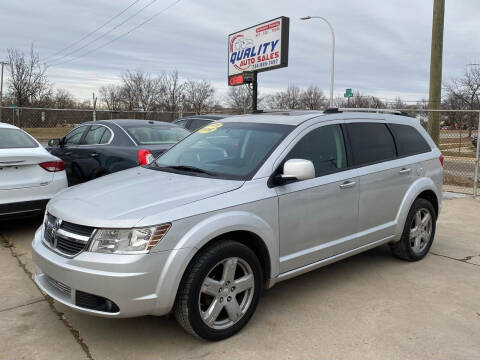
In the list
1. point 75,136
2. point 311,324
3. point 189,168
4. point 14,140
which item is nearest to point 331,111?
point 189,168

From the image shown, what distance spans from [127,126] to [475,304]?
5.44 metres

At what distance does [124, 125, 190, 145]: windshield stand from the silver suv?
2.50 meters

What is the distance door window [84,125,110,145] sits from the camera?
23.8 ft

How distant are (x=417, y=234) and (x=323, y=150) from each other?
73.3 inches

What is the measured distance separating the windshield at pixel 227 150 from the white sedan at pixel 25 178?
7.00 feet

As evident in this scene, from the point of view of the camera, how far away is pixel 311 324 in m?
3.52

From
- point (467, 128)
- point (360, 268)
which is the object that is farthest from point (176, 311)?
point (467, 128)

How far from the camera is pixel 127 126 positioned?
7.13 meters

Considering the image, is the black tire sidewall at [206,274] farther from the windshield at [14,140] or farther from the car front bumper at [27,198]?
the windshield at [14,140]

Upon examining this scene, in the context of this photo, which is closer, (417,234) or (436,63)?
(417,234)

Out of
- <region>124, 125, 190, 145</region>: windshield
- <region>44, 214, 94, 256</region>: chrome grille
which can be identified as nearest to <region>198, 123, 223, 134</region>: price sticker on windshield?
<region>44, 214, 94, 256</region>: chrome grille

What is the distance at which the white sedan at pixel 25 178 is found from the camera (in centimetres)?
535

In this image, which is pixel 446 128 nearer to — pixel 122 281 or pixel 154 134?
pixel 154 134

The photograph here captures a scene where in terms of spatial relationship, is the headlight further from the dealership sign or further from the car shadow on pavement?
the dealership sign
